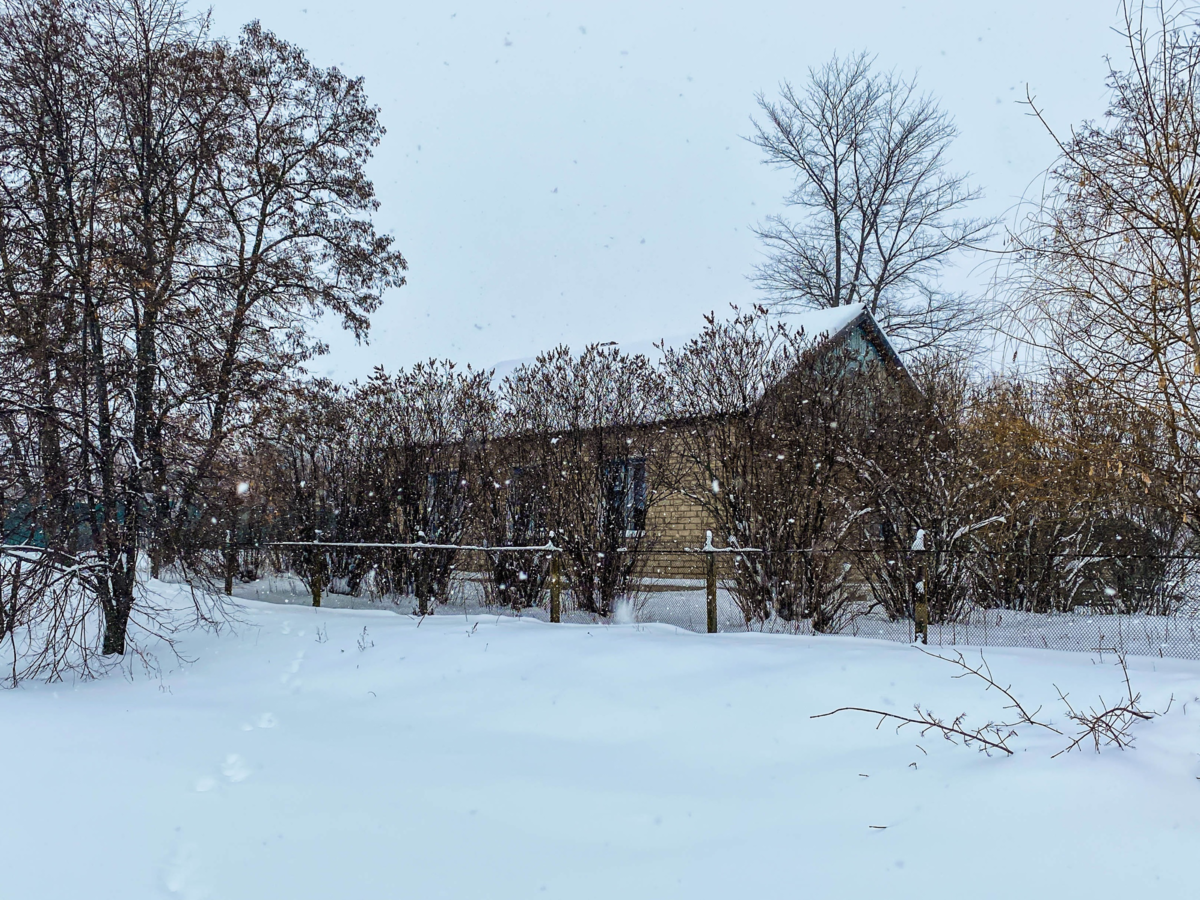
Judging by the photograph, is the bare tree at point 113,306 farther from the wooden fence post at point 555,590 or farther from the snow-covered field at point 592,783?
the wooden fence post at point 555,590

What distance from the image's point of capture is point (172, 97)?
8.20 metres

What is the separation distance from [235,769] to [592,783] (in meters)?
1.96

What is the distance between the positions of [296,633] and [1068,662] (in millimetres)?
6795

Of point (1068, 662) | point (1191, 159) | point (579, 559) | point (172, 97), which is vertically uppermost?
point (172, 97)

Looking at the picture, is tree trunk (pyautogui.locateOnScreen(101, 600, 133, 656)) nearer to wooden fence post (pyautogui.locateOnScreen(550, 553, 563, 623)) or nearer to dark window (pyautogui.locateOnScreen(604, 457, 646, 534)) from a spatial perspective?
wooden fence post (pyautogui.locateOnScreen(550, 553, 563, 623))

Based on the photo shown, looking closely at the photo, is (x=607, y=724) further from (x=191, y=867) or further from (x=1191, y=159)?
(x=1191, y=159)

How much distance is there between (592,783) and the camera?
416cm

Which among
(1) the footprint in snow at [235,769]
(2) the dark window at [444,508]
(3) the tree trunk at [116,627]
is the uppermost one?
(2) the dark window at [444,508]

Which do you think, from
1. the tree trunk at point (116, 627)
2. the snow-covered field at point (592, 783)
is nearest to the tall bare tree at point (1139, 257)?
the snow-covered field at point (592, 783)

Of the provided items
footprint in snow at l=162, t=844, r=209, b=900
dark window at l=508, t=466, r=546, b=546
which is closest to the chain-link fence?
dark window at l=508, t=466, r=546, b=546

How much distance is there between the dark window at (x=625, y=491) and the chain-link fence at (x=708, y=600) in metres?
0.70

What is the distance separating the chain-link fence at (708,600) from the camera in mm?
7535

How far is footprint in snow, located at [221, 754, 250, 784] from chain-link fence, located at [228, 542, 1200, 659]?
13.0 ft

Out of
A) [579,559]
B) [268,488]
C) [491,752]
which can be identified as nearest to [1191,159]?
[491,752]
